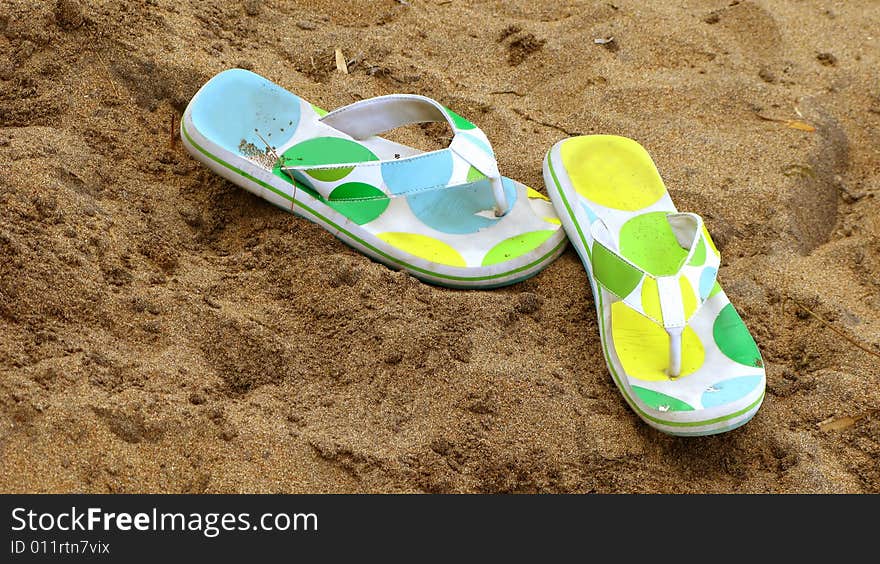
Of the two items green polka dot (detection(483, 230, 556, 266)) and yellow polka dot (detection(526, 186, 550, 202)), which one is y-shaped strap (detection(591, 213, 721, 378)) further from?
yellow polka dot (detection(526, 186, 550, 202))

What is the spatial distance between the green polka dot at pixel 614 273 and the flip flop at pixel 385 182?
0.17 metres

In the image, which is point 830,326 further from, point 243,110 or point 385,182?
point 243,110

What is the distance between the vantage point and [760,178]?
2.47 meters

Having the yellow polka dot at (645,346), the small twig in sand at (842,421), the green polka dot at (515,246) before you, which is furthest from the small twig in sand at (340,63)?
the small twig in sand at (842,421)

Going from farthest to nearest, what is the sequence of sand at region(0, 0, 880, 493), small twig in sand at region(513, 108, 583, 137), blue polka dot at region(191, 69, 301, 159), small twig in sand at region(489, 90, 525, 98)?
small twig in sand at region(489, 90, 525, 98)
small twig in sand at region(513, 108, 583, 137)
blue polka dot at region(191, 69, 301, 159)
sand at region(0, 0, 880, 493)

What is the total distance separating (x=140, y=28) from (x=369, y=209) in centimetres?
82

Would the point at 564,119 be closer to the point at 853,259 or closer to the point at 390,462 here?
the point at 853,259

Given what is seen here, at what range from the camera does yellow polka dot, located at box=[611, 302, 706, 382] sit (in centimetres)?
194

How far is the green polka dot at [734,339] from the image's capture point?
1.95 metres

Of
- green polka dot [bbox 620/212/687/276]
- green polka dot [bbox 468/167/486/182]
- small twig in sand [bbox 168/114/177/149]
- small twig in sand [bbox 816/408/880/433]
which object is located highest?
green polka dot [bbox 468/167/486/182]

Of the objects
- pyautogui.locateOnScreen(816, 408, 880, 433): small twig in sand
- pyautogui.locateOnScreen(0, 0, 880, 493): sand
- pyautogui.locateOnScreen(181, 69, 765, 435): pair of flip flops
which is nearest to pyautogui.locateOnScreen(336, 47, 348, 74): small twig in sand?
pyautogui.locateOnScreen(0, 0, 880, 493): sand

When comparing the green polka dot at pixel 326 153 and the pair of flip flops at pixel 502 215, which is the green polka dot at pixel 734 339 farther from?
the green polka dot at pixel 326 153

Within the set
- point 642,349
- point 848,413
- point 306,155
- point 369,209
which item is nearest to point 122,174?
point 306,155

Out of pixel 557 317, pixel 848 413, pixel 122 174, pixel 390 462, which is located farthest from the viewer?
pixel 122 174
